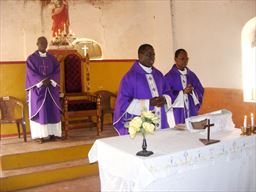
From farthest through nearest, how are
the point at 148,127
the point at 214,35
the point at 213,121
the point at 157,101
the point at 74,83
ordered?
the point at 74,83, the point at 214,35, the point at 157,101, the point at 213,121, the point at 148,127

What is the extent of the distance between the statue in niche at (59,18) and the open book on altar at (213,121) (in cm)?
512

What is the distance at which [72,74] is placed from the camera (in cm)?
833

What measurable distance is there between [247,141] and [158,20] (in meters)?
6.22

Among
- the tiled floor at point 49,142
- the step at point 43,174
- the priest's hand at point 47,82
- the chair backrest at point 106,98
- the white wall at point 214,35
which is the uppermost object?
the white wall at point 214,35

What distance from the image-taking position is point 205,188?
11.9ft

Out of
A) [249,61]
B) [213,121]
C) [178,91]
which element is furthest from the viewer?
[249,61]

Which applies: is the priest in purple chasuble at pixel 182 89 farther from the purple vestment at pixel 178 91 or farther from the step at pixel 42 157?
the step at pixel 42 157

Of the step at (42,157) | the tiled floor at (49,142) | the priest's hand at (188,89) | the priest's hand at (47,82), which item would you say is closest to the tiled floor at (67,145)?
the tiled floor at (49,142)

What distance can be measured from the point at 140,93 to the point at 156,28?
5326 millimetres

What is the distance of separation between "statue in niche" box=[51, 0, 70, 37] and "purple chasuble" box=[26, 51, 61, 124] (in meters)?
1.48

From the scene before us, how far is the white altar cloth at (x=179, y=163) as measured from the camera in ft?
10.5

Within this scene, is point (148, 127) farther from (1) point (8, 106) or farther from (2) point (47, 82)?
(1) point (8, 106)

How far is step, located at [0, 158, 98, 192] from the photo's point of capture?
5.54 meters

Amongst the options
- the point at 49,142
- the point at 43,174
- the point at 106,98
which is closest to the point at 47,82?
the point at 49,142
